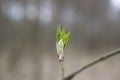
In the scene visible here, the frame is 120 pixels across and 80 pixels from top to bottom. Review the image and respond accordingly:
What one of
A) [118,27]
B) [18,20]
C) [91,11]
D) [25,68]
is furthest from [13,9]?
[118,27]

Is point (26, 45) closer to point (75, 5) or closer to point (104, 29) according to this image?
point (75, 5)

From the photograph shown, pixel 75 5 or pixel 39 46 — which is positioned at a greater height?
pixel 75 5

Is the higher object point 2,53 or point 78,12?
point 78,12

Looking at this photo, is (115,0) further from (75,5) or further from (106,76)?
(106,76)

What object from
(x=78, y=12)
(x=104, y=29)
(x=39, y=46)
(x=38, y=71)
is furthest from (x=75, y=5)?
(x=38, y=71)

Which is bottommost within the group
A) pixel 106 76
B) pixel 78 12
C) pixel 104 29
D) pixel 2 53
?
pixel 106 76
